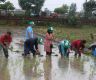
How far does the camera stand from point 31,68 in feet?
44.7

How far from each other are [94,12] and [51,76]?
4345 cm

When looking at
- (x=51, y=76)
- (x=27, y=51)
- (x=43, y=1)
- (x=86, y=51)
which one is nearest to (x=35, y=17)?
(x=43, y=1)

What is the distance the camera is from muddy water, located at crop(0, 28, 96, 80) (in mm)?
12125

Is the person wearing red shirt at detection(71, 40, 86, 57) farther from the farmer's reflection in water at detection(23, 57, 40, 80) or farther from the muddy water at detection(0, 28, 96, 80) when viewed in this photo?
the farmer's reflection in water at detection(23, 57, 40, 80)

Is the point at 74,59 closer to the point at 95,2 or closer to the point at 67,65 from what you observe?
the point at 67,65

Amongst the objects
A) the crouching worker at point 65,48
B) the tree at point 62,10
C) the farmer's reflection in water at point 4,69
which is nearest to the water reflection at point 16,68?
the farmer's reflection in water at point 4,69

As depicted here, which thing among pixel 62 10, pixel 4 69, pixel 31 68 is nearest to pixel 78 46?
pixel 31 68

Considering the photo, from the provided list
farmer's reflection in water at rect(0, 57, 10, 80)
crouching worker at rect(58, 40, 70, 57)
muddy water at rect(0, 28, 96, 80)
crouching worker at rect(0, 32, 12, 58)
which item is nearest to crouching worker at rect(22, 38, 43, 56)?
muddy water at rect(0, 28, 96, 80)

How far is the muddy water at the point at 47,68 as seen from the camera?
12.1 metres

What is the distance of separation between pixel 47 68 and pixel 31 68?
0.64 meters

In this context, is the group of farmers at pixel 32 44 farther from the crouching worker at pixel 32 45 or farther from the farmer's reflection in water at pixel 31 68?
the farmer's reflection in water at pixel 31 68

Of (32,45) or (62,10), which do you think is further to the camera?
(62,10)

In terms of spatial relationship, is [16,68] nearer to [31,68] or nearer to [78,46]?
[31,68]

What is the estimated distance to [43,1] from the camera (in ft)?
187
